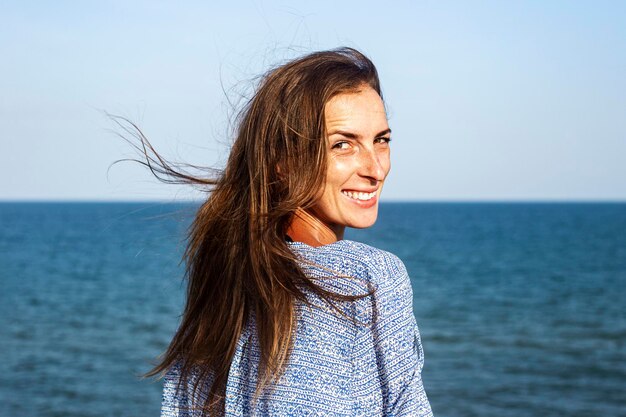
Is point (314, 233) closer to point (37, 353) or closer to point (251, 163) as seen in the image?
point (251, 163)

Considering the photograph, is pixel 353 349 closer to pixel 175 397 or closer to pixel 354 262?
pixel 354 262

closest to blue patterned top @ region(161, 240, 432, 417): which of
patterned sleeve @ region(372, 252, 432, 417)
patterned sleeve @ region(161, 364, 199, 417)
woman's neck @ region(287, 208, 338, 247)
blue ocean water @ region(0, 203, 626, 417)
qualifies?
patterned sleeve @ region(372, 252, 432, 417)

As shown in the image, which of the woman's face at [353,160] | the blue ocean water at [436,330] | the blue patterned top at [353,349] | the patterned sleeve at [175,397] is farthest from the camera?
the blue ocean water at [436,330]

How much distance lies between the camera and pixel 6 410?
34.0 ft

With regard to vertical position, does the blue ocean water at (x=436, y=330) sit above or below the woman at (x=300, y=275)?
below

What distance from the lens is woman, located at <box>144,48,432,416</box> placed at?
1646 mm

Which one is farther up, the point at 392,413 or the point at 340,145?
the point at 340,145

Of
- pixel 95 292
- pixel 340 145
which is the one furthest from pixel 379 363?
pixel 95 292

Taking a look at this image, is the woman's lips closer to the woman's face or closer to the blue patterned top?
the woman's face

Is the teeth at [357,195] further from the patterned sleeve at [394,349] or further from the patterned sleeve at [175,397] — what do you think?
the patterned sleeve at [175,397]

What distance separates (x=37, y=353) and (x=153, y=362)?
12.9m

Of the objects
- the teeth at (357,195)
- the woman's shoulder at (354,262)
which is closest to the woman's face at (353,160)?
the teeth at (357,195)

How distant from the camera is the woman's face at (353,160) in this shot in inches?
70.2

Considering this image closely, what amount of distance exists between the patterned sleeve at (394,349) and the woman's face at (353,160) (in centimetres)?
19
